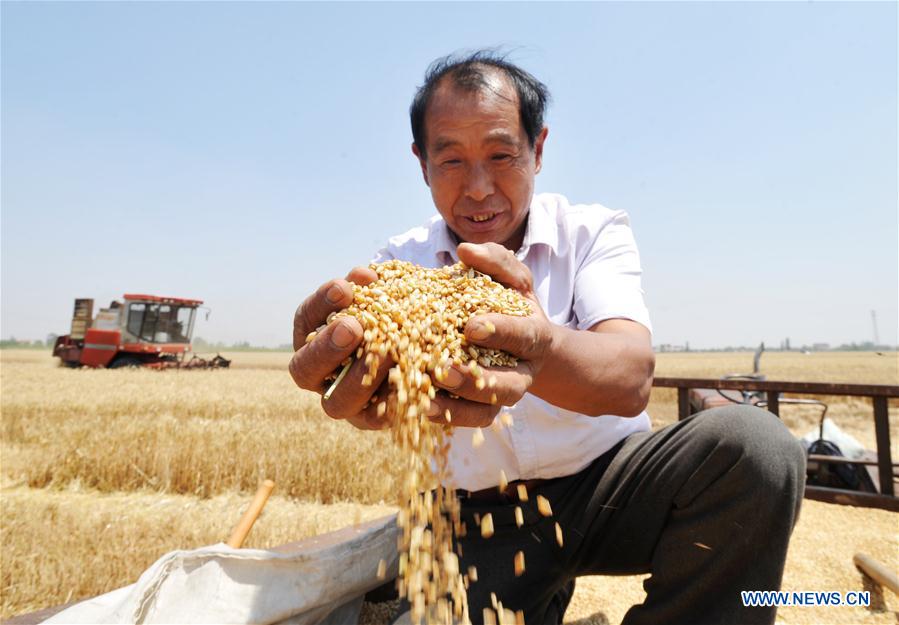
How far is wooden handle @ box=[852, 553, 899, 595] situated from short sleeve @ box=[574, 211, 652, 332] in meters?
1.74

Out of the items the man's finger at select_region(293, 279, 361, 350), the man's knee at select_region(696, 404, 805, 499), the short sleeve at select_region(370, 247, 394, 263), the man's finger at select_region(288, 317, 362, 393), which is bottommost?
the man's knee at select_region(696, 404, 805, 499)

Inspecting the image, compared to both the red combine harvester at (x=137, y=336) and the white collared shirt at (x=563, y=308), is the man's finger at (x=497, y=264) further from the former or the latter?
the red combine harvester at (x=137, y=336)

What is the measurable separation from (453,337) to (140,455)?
232 inches

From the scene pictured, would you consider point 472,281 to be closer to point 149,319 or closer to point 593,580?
point 593,580

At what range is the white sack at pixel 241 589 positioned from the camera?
1992 millimetres

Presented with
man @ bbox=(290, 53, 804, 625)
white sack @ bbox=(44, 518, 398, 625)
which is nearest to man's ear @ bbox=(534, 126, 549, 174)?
man @ bbox=(290, 53, 804, 625)

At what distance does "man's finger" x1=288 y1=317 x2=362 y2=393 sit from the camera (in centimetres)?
138

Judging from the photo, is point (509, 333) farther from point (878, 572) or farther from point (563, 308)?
point (878, 572)

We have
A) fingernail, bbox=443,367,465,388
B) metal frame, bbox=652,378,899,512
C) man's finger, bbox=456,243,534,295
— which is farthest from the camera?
metal frame, bbox=652,378,899,512

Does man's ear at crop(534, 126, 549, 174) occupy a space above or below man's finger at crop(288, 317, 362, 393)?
above

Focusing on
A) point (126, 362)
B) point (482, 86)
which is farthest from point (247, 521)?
point (126, 362)

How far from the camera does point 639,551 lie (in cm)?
205

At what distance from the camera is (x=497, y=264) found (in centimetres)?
164

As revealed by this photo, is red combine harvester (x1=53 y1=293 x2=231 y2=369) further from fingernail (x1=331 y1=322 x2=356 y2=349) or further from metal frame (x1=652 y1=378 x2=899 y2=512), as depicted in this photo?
fingernail (x1=331 y1=322 x2=356 y2=349)
